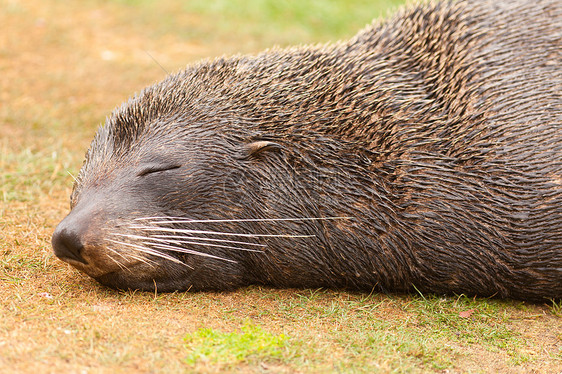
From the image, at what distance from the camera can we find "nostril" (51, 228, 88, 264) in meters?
4.99

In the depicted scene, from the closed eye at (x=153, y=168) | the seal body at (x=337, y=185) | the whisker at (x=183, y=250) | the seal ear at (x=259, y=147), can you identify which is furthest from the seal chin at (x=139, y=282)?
the seal ear at (x=259, y=147)

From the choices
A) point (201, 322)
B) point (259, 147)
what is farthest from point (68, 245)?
point (259, 147)

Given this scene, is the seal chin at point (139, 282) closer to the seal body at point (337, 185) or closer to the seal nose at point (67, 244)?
the seal body at point (337, 185)

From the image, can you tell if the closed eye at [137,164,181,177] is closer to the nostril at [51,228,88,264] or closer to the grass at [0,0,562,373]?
the nostril at [51,228,88,264]

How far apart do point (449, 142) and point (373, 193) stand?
783mm

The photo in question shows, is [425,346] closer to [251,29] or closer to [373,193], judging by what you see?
[373,193]

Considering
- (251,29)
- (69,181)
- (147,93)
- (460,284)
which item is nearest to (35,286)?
(147,93)

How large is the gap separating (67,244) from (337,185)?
2152 mm

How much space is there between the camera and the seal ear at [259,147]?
5527 millimetres

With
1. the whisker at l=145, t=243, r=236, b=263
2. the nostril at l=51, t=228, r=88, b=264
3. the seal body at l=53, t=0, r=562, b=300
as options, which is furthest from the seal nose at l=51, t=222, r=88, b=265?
the whisker at l=145, t=243, r=236, b=263

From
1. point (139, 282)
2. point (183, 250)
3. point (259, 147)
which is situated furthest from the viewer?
point (259, 147)

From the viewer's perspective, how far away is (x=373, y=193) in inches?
217

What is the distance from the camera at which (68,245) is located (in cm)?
504

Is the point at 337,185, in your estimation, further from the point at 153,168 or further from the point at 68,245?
the point at 68,245
